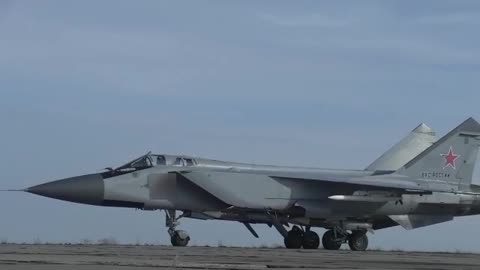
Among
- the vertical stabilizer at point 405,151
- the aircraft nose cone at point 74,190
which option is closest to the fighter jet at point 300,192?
the aircraft nose cone at point 74,190

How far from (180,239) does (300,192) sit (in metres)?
4.69

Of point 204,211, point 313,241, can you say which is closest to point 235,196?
point 204,211

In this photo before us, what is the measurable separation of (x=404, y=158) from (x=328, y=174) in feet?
18.2

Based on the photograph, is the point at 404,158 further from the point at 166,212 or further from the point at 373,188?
the point at 166,212

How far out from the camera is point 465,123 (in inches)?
1235

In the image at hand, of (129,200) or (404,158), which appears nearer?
(129,200)

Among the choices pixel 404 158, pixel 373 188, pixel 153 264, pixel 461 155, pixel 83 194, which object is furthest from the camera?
pixel 404 158

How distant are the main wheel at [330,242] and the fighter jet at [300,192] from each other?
0.11ft

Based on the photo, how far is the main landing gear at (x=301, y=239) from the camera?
1136 inches

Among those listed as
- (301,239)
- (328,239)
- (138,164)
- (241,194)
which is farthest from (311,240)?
(138,164)

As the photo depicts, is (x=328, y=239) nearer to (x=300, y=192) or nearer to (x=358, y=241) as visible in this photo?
(x=358, y=241)

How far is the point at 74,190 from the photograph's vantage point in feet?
87.2

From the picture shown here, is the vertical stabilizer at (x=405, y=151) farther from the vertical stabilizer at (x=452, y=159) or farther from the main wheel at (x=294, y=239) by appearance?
the main wheel at (x=294, y=239)

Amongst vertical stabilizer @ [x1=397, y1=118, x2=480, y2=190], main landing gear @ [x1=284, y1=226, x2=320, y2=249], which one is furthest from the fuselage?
vertical stabilizer @ [x1=397, y1=118, x2=480, y2=190]
